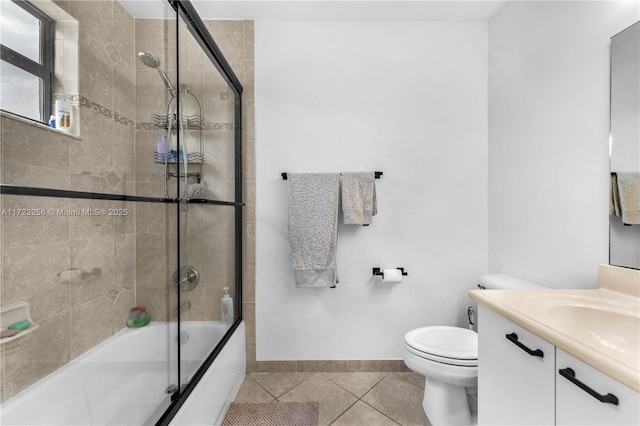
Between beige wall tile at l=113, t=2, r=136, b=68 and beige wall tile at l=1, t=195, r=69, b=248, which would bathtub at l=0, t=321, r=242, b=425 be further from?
beige wall tile at l=113, t=2, r=136, b=68

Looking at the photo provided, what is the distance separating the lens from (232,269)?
173 centimetres

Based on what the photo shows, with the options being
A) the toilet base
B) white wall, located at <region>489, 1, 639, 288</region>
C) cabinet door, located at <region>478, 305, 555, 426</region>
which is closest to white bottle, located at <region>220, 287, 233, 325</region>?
the toilet base

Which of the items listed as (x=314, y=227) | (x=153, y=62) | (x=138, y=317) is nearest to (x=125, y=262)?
(x=138, y=317)

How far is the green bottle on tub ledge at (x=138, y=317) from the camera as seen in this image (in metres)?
1.13

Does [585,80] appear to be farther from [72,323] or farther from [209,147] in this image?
[72,323]

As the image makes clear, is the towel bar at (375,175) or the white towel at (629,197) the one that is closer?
the white towel at (629,197)

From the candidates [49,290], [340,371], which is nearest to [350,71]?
[49,290]

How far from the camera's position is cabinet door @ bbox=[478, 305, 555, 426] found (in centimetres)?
75

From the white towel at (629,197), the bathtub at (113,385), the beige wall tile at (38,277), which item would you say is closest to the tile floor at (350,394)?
the bathtub at (113,385)

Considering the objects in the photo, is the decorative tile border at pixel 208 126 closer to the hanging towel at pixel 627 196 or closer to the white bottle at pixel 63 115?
the white bottle at pixel 63 115

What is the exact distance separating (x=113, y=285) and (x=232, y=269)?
0.70 metres

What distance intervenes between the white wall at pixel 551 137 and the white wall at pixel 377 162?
0.16 m

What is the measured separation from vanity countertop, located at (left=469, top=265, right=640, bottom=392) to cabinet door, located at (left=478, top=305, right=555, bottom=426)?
0.17ft

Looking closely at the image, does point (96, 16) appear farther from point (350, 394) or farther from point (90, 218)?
point (350, 394)
